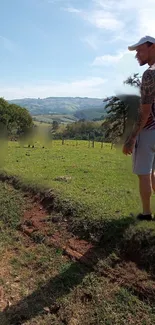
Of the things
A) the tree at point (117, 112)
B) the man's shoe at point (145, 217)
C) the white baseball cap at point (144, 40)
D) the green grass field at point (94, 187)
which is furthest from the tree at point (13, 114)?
the white baseball cap at point (144, 40)

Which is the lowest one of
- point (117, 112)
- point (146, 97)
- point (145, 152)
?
point (145, 152)

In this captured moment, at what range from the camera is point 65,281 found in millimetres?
4410

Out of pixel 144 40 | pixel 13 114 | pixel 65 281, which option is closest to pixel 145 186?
pixel 65 281

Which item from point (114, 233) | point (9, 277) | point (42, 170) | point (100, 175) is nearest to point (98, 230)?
point (114, 233)

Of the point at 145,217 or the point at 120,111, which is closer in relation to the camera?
the point at 145,217

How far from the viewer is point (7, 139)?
55.0 ft

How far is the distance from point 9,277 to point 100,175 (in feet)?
20.0

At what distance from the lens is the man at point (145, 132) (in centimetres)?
459

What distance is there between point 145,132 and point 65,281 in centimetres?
249

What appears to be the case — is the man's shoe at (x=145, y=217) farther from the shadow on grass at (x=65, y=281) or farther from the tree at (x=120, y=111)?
the tree at (x=120, y=111)

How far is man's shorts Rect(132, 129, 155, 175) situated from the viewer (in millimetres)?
4914

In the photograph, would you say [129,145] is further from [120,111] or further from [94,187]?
[120,111]

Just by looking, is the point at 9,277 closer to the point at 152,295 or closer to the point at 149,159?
the point at 152,295

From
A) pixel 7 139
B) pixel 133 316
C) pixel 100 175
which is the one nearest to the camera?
pixel 133 316
